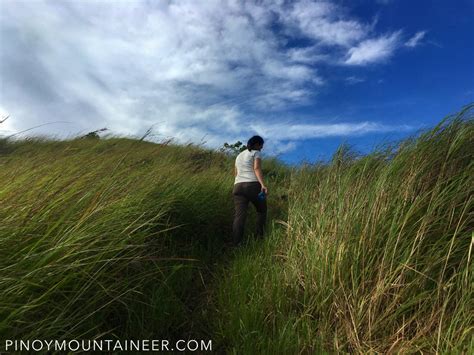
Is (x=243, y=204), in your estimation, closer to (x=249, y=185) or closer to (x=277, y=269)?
(x=249, y=185)

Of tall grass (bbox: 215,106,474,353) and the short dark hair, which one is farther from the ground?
the short dark hair

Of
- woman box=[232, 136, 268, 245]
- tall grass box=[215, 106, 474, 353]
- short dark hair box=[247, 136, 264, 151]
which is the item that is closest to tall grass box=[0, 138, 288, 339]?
tall grass box=[215, 106, 474, 353]

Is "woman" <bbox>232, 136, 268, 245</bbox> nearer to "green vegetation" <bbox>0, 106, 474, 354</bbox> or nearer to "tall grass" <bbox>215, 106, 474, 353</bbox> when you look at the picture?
"green vegetation" <bbox>0, 106, 474, 354</bbox>

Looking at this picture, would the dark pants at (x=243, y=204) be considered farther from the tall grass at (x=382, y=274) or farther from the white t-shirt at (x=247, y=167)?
the tall grass at (x=382, y=274)

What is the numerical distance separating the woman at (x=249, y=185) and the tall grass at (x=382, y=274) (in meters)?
1.61

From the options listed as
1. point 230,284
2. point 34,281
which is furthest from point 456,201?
point 34,281

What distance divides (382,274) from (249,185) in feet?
10.1

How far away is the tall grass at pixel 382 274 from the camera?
2.71m

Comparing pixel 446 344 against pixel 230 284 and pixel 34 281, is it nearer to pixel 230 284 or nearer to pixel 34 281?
pixel 230 284

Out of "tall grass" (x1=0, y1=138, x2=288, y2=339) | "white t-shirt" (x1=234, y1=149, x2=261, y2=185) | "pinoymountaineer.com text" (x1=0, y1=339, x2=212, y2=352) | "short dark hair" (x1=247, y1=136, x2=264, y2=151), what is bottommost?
Result: "pinoymountaineer.com text" (x1=0, y1=339, x2=212, y2=352)

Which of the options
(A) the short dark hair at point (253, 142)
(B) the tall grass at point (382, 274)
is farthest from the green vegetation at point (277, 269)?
(A) the short dark hair at point (253, 142)

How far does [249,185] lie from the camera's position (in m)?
5.75

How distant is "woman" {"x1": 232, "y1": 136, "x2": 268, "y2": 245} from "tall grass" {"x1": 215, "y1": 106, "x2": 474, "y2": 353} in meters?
1.61

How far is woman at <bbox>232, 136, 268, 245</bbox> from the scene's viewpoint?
5621 mm
